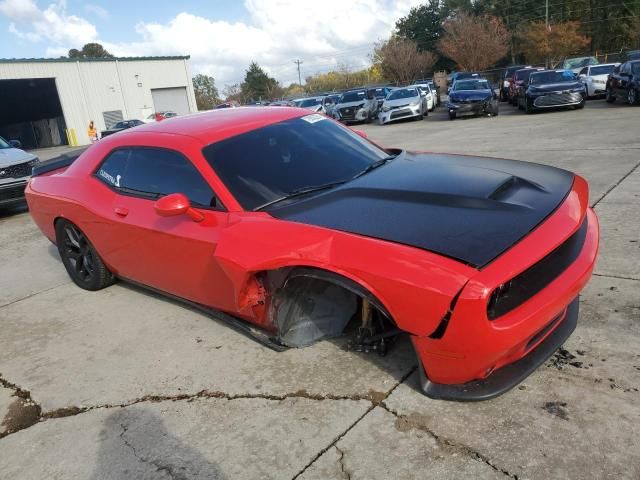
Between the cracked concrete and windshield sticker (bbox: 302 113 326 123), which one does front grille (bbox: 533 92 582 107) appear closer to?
the cracked concrete

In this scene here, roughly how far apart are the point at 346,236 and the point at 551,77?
1768cm

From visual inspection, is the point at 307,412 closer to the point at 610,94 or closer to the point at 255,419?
the point at 255,419

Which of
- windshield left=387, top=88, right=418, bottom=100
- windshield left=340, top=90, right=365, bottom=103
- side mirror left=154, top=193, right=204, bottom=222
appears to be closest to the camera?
side mirror left=154, top=193, right=204, bottom=222

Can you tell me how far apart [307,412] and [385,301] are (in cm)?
72

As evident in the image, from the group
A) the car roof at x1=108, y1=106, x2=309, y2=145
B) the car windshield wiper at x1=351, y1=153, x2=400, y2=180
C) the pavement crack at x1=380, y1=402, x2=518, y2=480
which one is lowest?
the pavement crack at x1=380, y1=402, x2=518, y2=480

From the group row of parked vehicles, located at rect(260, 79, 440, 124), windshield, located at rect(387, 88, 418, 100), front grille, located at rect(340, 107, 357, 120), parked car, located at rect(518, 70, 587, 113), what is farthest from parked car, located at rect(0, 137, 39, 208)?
front grille, located at rect(340, 107, 357, 120)

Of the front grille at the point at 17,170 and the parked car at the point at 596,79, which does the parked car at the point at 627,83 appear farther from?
the front grille at the point at 17,170

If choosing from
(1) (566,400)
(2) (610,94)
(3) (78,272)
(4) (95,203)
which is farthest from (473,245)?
(2) (610,94)

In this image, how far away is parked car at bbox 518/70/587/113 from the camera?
53.8ft

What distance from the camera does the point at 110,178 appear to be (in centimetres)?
405

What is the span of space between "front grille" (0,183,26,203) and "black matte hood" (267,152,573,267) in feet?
27.3

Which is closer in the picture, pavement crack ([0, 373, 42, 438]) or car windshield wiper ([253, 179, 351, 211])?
pavement crack ([0, 373, 42, 438])

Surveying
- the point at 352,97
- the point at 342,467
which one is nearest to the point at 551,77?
the point at 352,97

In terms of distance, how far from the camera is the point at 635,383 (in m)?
2.40
